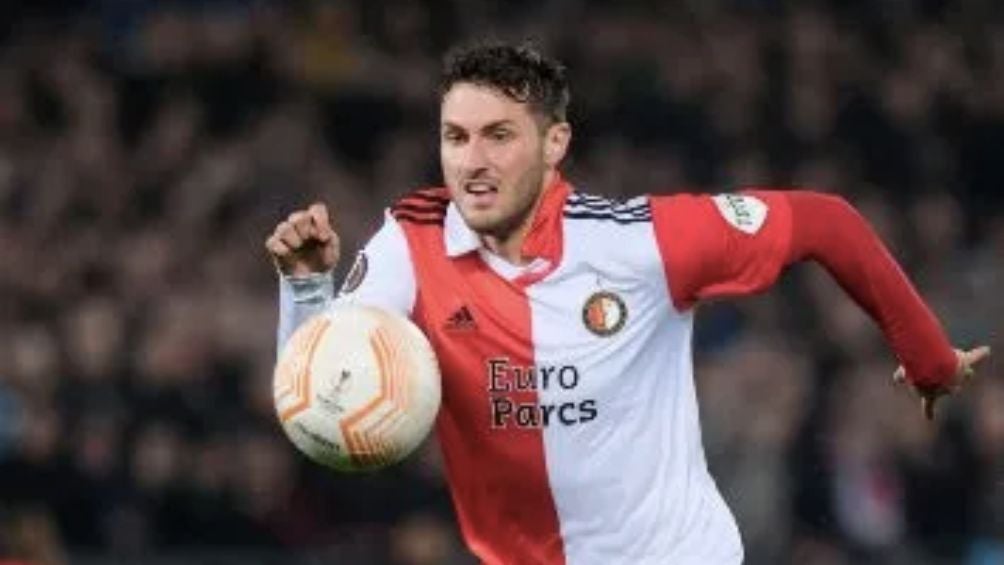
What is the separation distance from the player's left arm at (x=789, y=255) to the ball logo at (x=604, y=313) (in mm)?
142

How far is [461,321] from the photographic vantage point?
6.85 meters

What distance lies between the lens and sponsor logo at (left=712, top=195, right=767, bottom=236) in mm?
6977

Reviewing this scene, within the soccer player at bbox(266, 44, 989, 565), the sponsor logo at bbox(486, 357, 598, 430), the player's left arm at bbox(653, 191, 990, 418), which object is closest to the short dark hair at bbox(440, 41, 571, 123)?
the soccer player at bbox(266, 44, 989, 565)

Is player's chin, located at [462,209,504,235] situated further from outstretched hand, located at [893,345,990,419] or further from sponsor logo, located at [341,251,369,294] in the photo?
outstretched hand, located at [893,345,990,419]

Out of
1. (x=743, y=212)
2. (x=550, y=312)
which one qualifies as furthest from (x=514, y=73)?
(x=743, y=212)

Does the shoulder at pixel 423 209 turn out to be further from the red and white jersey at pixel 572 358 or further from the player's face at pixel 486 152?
the player's face at pixel 486 152

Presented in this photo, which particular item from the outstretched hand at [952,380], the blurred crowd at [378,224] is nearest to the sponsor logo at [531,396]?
the outstretched hand at [952,380]

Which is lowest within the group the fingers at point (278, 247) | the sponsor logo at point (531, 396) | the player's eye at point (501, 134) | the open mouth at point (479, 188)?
the sponsor logo at point (531, 396)

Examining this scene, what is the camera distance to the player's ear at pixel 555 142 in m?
6.90

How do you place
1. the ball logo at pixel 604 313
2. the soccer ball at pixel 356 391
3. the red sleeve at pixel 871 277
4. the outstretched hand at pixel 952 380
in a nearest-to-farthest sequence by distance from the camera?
1. the soccer ball at pixel 356 391
2. the ball logo at pixel 604 313
3. the red sleeve at pixel 871 277
4. the outstretched hand at pixel 952 380

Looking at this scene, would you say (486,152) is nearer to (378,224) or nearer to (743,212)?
(743,212)

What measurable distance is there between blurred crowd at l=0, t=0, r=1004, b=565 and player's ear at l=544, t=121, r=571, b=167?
4901 mm

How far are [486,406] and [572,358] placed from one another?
0.24 meters

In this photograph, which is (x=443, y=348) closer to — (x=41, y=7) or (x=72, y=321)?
(x=72, y=321)
